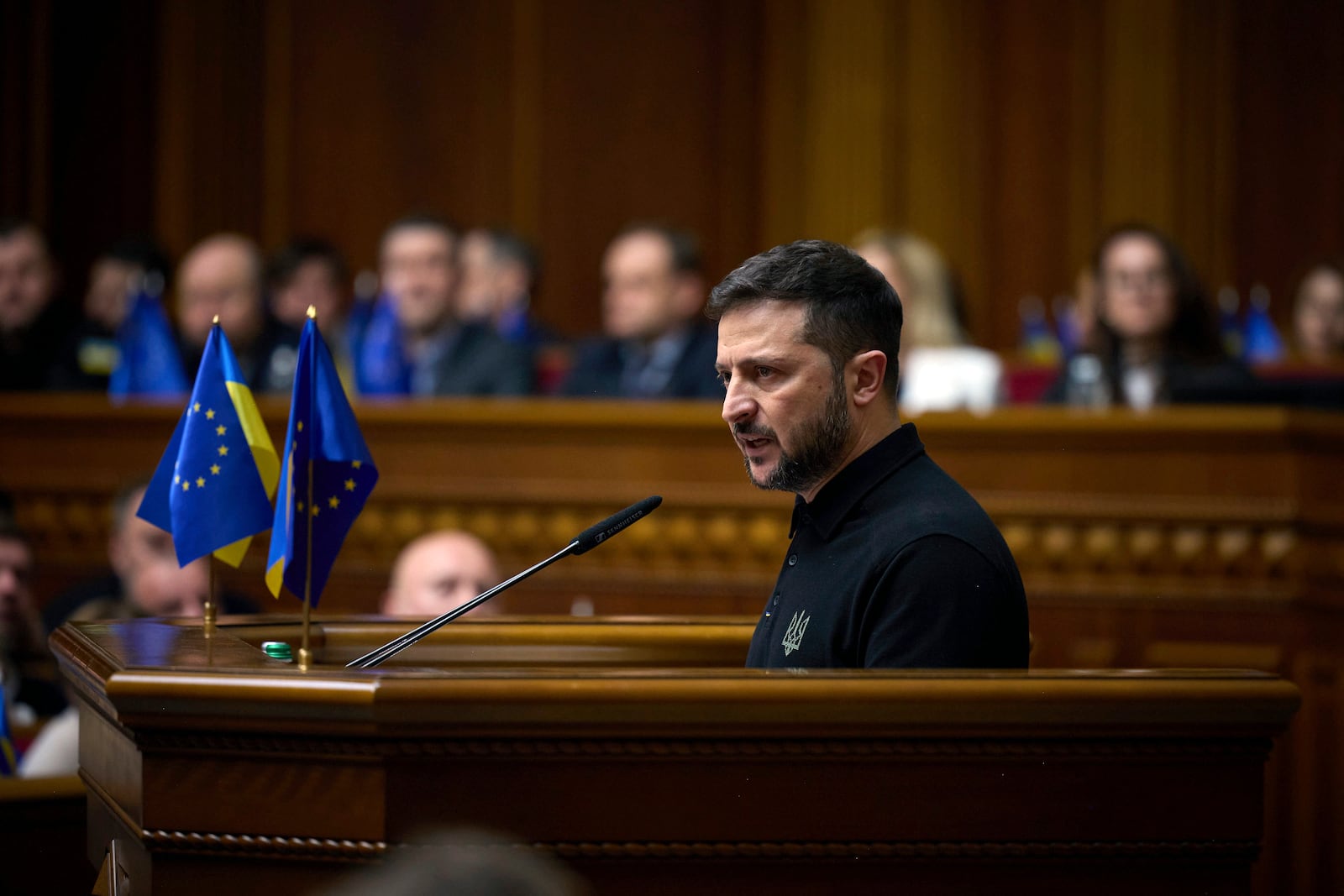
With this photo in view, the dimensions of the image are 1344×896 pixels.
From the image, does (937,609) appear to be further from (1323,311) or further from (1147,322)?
(1323,311)

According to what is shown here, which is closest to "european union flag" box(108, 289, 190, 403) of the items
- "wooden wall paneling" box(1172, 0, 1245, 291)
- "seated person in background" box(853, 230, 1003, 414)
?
"seated person in background" box(853, 230, 1003, 414)

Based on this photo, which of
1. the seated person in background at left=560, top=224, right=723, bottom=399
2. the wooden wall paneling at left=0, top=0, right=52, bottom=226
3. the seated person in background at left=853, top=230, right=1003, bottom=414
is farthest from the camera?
the wooden wall paneling at left=0, top=0, right=52, bottom=226

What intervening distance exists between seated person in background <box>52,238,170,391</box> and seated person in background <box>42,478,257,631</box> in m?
1.78

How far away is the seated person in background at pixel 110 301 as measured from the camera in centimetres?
621

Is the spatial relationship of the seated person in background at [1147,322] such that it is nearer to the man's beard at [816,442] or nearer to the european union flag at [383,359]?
the european union flag at [383,359]

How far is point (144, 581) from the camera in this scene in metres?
4.16

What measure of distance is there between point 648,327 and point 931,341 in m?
0.95

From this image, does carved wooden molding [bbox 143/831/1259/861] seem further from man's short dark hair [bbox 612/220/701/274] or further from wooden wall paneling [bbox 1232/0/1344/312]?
wooden wall paneling [bbox 1232/0/1344/312]

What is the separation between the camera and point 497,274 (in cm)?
698

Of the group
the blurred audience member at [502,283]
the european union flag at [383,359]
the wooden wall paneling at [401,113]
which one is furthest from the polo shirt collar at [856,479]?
the wooden wall paneling at [401,113]

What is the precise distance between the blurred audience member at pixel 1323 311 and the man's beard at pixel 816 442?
202 inches

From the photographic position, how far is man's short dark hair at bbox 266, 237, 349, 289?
666 cm

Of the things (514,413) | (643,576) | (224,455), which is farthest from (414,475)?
(224,455)

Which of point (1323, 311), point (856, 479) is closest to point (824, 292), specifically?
point (856, 479)
